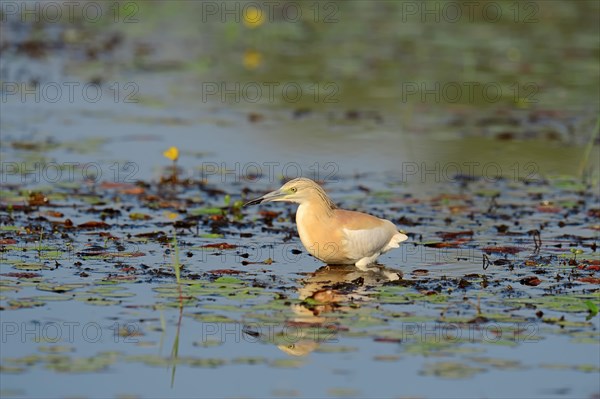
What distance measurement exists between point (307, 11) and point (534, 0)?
16.4 ft

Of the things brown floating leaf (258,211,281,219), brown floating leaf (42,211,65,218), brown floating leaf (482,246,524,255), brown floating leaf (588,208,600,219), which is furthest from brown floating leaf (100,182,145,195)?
brown floating leaf (588,208,600,219)

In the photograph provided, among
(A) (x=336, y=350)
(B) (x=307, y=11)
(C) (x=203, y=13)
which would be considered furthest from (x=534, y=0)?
(A) (x=336, y=350)

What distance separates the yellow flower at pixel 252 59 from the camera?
65.7 ft

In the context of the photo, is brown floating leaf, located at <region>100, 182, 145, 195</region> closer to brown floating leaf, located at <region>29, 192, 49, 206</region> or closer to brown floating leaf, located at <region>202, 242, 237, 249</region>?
brown floating leaf, located at <region>29, 192, 49, 206</region>

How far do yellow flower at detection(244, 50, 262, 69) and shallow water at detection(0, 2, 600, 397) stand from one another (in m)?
0.17

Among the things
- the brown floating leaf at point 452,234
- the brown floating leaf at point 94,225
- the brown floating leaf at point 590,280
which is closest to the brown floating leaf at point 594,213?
the brown floating leaf at point 452,234

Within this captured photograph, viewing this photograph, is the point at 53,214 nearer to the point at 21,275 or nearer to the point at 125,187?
the point at 125,187

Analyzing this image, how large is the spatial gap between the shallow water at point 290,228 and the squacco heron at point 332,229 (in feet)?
0.68

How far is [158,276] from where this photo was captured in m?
9.35

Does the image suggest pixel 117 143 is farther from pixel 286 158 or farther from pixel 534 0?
pixel 534 0

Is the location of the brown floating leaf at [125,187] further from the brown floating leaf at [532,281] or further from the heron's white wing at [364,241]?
the brown floating leaf at [532,281]

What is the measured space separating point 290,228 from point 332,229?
1.72 metres

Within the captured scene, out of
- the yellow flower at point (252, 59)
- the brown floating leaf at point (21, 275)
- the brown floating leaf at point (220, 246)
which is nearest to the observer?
the brown floating leaf at point (21, 275)

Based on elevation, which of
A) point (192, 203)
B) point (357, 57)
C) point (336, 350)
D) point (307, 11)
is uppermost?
point (307, 11)
